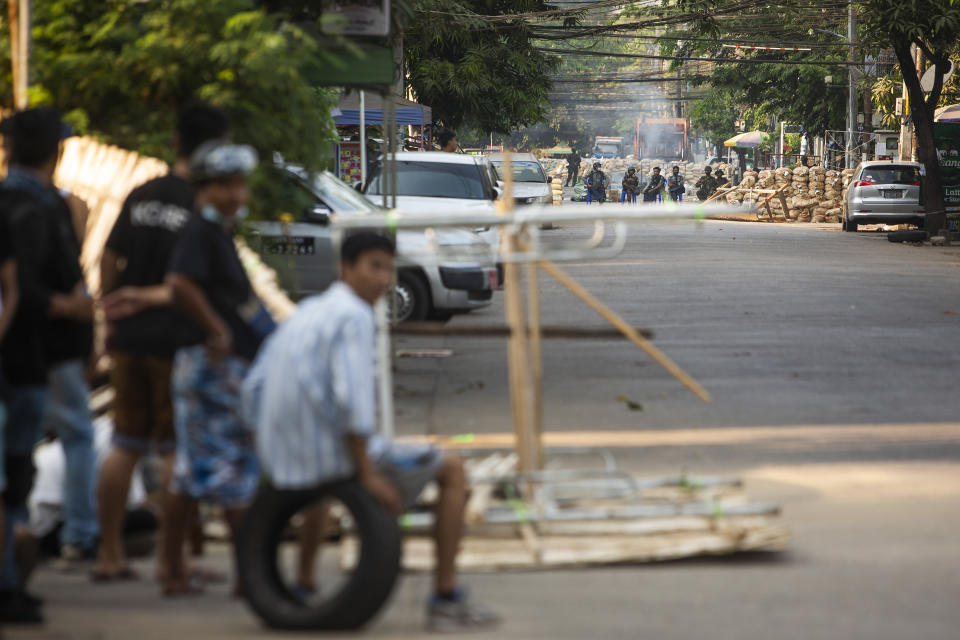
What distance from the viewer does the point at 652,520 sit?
19.4 feet

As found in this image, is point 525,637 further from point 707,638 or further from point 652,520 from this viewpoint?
point 652,520

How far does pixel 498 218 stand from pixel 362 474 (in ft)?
5.06

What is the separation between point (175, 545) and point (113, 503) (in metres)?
0.37

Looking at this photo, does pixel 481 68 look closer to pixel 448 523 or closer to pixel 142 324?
pixel 142 324

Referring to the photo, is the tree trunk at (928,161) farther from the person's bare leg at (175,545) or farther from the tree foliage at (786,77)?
the person's bare leg at (175,545)

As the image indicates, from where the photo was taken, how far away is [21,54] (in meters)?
7.84

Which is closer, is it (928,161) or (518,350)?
(518,350)

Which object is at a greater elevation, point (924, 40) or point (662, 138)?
point (662, 138)

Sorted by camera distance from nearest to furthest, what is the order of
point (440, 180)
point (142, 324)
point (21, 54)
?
point (142, 324) → point (21, 54) → point (440, 180)

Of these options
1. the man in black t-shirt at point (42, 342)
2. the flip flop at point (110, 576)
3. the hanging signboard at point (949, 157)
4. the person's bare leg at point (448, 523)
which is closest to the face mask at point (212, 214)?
the man in black t-shirt at point (42, 342)

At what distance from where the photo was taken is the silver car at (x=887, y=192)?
32844 mm

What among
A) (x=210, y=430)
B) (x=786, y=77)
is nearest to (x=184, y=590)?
(x=210, y=430)

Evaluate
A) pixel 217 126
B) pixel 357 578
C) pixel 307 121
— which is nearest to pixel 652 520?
pixel 357 578

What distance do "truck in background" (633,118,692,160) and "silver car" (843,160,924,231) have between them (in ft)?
324
